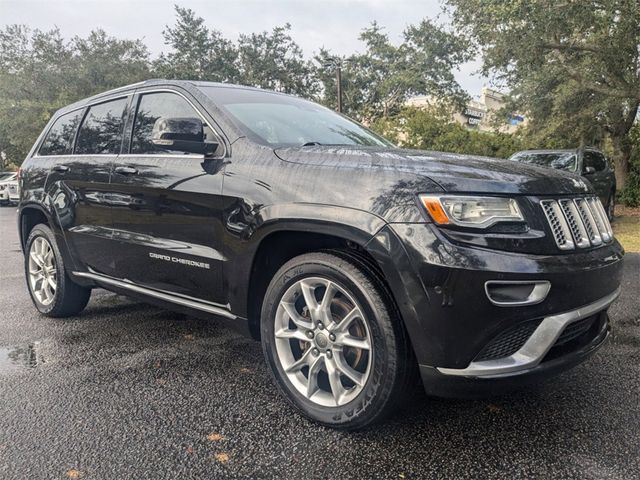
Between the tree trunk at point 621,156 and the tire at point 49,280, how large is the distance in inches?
694

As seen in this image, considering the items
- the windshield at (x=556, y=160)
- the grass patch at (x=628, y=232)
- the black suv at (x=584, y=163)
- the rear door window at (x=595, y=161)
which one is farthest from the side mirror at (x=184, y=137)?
the rear door window at (x=595, y=161)

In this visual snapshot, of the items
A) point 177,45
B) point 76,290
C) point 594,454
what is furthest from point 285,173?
point 177,45

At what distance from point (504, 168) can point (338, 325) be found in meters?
1.10

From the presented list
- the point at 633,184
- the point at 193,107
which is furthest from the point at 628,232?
the point at 193,107

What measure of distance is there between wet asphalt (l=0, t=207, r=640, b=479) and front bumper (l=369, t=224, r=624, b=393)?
39 cm

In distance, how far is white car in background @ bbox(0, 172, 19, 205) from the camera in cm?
2105

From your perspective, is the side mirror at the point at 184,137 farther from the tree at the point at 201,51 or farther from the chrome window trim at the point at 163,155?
the tree at the point at 201,51

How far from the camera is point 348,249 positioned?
7.95 feet

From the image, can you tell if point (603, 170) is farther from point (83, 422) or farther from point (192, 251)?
point (83, 422)

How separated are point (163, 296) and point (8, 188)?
73.6 feet

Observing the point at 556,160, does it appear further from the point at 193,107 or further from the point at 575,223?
the point at 193,107

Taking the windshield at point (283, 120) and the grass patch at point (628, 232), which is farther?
the grass patch at point (628, 232)

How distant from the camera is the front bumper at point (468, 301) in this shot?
201cm

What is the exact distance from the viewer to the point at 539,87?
15.1m
